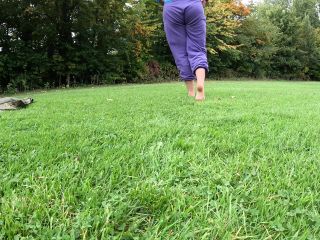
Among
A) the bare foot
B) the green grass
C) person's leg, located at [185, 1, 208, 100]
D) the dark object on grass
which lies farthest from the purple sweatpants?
the dark object on grass

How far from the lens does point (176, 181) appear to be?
3.95 ft

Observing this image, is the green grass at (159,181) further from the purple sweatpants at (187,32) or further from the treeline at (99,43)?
the treeline at (99,43)

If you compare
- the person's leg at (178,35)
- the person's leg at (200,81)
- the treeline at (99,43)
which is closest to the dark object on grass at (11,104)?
the person's leg at (178,35)

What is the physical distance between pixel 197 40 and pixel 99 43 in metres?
8.89

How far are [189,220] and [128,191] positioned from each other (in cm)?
25

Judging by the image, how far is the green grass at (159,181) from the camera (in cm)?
91

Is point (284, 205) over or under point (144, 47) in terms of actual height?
under

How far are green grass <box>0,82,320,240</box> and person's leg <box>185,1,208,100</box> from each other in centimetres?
138

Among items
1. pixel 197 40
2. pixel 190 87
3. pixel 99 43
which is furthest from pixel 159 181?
pixel 99 43

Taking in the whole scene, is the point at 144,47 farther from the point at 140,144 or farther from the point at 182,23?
the point at 140,144

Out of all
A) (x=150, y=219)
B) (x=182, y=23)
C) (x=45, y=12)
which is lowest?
(x=150, y=219)

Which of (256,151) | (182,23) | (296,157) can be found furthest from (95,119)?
(182,23)

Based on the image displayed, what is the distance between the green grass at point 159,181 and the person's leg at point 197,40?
4.54 ft

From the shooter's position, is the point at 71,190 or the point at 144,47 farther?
the point at 144,47
